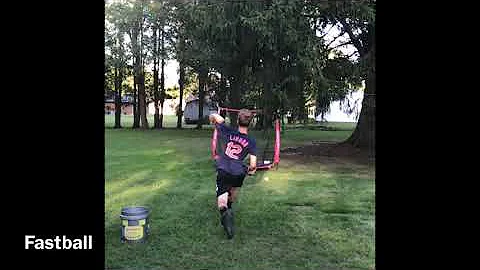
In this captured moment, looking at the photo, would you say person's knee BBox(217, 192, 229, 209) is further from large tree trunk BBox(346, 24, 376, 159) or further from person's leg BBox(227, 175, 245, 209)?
large tree trunk BBox(346, 24, 376, 159)

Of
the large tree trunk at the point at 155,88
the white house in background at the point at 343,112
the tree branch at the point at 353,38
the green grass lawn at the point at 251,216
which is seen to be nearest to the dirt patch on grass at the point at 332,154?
the green grass lawn at the point at 251,216

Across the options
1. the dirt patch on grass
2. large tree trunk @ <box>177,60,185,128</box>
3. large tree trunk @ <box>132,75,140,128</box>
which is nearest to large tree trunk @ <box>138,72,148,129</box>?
large tree trunk @ <box>132,75,140,128</box>

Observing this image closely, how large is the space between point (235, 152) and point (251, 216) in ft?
2.68

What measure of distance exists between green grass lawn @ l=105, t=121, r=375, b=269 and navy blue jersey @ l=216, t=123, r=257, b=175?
52 centimetres

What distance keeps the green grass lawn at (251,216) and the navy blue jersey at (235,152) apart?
52 centimetres

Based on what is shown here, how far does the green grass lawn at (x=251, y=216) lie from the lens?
3.01m

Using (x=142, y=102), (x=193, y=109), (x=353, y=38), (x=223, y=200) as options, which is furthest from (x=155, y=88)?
(x=223, y=200)

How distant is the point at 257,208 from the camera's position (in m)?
4.37

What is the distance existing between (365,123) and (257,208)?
510 cm

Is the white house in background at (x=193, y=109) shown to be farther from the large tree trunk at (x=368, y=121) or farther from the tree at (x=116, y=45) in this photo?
the large tree trunk at (x=368, y=121)

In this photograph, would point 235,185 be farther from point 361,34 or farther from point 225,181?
point 361,34

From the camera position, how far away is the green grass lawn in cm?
301

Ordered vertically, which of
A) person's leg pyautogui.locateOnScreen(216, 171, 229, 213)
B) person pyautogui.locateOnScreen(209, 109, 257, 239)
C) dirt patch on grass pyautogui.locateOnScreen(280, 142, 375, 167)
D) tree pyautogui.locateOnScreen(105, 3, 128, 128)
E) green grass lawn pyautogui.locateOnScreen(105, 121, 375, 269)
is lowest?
green grass lawn pyautogui.locateOnScreen(105, 121, 375, 269)
